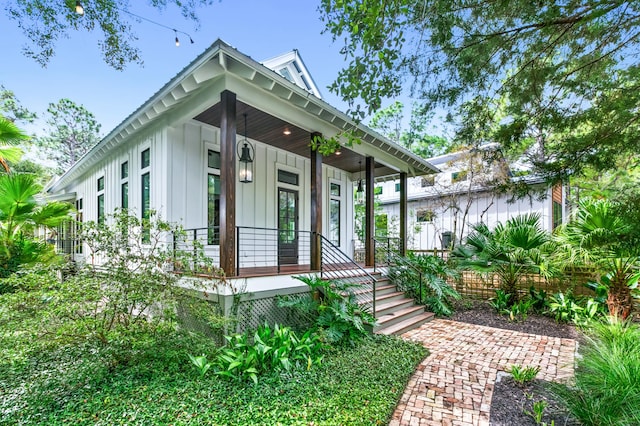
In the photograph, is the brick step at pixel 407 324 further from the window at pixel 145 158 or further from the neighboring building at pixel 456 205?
the window at pixel 145 158

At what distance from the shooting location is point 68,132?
2408 cm

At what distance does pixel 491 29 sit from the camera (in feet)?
11.7

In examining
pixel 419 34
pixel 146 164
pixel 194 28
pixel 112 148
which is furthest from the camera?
pixel 112 148

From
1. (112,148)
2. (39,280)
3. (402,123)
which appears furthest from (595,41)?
(402,123)

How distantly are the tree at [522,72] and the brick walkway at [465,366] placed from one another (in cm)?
268

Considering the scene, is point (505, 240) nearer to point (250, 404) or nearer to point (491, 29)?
point (491, 29)

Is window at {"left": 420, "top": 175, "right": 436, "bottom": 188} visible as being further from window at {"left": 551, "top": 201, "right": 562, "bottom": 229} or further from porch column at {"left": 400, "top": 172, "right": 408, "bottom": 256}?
porch column at {"left": 400, "top": 172, "right": 408, "bottom": 256}

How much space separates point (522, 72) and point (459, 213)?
38.1 feet

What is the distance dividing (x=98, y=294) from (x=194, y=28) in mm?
4449

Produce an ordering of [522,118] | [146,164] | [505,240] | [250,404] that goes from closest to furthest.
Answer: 1. [250,404]
2. [522,118]
3. [146,164]
4. [505,240]

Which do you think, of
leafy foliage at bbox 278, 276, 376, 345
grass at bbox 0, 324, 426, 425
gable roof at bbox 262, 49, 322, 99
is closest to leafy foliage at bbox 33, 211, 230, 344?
grass at bbox 0, 324, 426, 425

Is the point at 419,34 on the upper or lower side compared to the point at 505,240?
upper

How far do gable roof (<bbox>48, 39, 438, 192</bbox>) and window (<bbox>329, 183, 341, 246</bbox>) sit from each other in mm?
2388

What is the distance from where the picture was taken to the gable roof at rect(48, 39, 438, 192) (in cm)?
444
